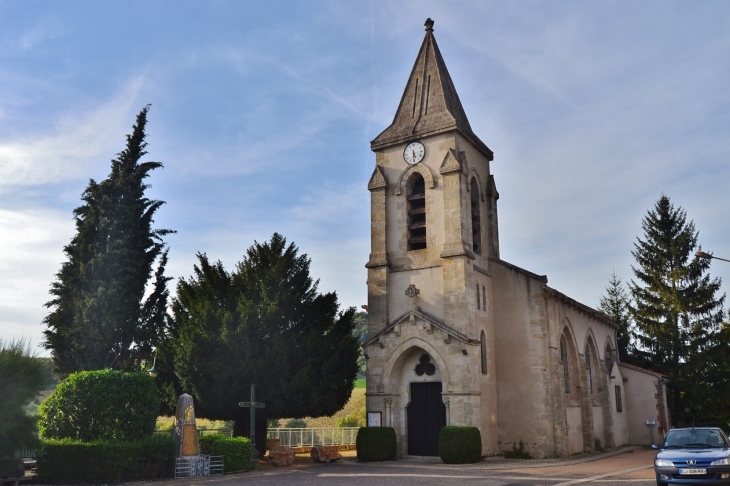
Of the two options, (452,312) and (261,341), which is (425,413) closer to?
(452,312)

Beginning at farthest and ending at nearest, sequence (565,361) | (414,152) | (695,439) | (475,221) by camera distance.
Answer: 1. (565,361)
2. (475,221)
3. (414,152)
4. (695,439)

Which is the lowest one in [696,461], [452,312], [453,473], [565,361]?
[453,473]

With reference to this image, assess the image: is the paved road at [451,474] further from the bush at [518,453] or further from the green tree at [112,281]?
the green tree at [112,281]

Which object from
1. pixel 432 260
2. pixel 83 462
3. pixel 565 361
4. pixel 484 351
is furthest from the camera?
pixel 565 361

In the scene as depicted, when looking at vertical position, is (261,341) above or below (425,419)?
above

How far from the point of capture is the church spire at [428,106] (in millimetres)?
25141

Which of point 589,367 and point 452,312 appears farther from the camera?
point 589,367

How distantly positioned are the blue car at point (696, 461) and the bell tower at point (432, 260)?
8.76 metres

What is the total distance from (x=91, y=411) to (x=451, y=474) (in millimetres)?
10140

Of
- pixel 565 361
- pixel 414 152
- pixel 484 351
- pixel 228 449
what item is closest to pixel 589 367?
pixel 565 361

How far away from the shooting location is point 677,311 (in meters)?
38.4

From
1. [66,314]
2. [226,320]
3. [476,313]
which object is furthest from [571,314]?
[66,314]

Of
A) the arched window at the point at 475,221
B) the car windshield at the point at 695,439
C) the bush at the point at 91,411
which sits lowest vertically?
the car windshield at the point at 695,439

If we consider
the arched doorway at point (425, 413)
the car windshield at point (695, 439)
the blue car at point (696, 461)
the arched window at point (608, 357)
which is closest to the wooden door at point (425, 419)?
the arched doorway at point (425, 413)
